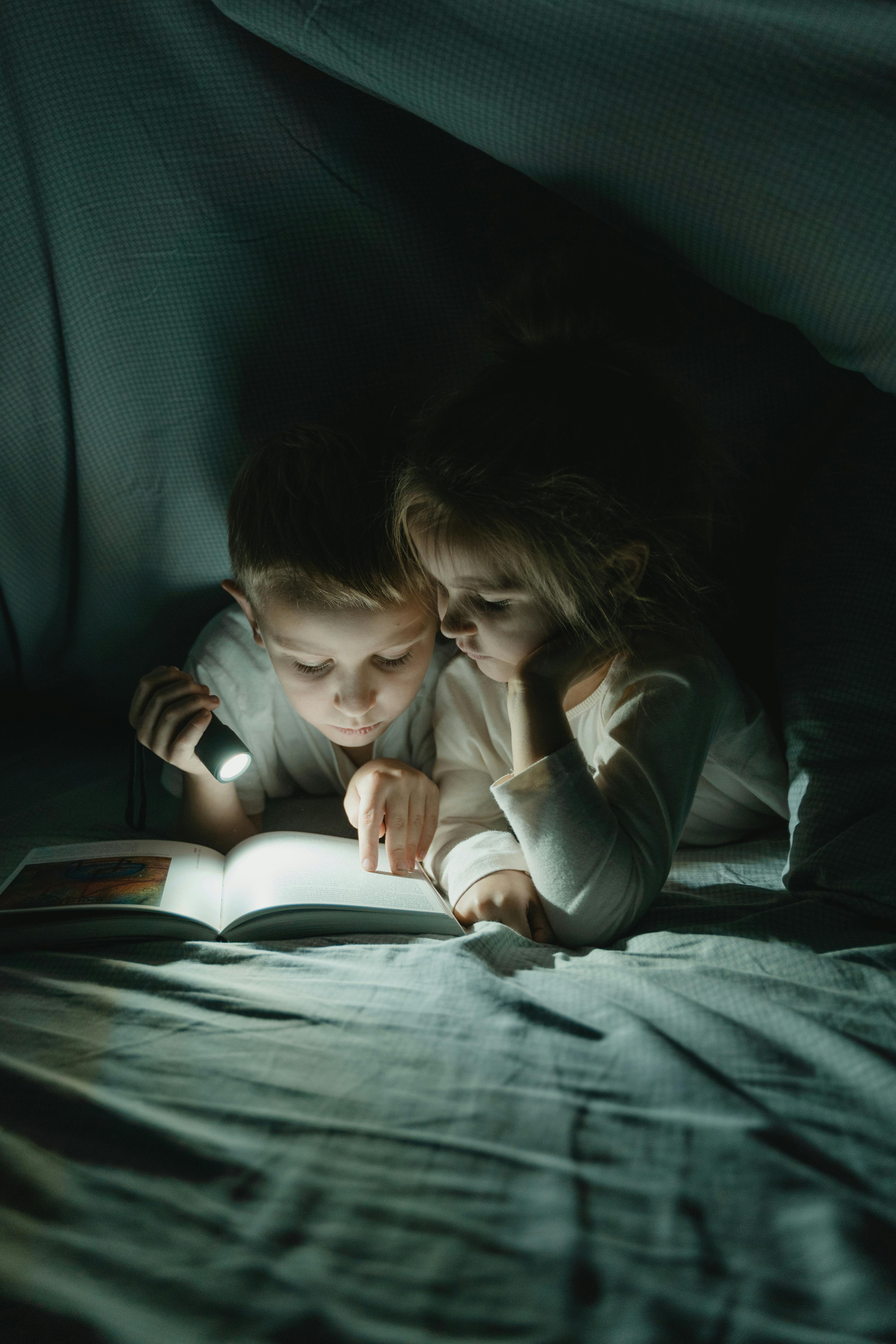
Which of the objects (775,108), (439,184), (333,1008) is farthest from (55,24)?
(333,1008)

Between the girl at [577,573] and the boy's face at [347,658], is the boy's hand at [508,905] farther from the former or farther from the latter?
the boy's face at [347,658]

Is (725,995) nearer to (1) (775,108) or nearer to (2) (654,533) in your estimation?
(2) (654,533)

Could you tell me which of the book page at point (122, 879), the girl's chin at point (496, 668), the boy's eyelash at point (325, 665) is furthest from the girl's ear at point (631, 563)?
the book page at point (122, 879)

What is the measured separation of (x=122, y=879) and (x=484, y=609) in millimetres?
428

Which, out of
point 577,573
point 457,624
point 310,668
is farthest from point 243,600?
point 577,573

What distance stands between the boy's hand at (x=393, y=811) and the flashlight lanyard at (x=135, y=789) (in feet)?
0.78

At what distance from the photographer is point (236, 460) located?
1.01 metres

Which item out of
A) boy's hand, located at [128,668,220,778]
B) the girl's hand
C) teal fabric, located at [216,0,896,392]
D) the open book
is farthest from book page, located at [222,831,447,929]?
teal fabric, located at [216,0,896,392]

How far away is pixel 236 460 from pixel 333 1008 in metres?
0.62

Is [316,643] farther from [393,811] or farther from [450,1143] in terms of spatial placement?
[450,1143]

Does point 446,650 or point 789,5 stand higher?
point 789,5

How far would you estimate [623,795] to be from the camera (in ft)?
2.68

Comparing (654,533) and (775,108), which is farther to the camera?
(654,533)

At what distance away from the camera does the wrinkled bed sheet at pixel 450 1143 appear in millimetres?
459
